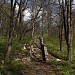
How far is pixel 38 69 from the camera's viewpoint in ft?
55.4

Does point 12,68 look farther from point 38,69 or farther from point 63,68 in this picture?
point 63,68

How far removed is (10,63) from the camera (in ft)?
59.6

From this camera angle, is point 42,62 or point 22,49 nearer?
point 42,62

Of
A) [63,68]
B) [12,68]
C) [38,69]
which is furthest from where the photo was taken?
[63,68]

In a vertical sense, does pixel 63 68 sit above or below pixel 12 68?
below

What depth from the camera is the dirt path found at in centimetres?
1590

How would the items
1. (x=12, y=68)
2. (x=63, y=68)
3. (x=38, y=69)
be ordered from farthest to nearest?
1. (x=63, y=68)
2. (x=38, y=69)
3. (x=12, y=68)

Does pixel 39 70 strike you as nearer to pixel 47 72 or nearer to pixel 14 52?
pixel 47 72

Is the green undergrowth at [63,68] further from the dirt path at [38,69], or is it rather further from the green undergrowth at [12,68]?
the green undergrowth at [12,68]

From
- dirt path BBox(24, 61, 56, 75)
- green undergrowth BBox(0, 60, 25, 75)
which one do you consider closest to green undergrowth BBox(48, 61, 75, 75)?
dirt path BBox(24, 61, 56, 75)

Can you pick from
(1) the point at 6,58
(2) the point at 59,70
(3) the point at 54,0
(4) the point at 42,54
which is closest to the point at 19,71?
(2) the point at 59,70

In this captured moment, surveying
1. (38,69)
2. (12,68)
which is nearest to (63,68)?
(38,69)

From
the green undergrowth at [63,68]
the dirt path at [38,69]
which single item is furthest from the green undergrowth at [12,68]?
the green undergrowth at [63,68]

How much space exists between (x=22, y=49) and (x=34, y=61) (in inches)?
153
